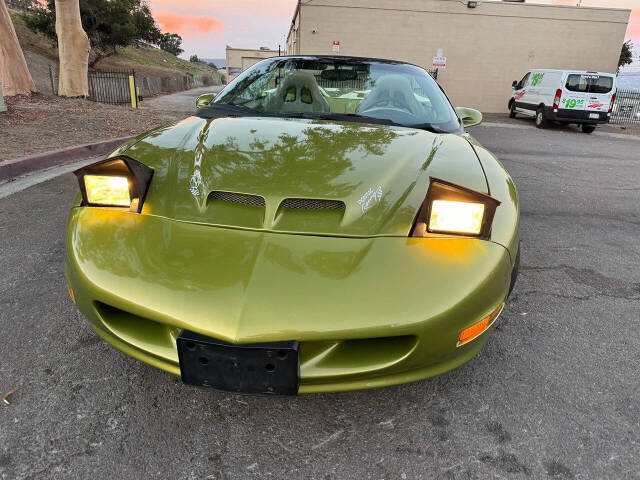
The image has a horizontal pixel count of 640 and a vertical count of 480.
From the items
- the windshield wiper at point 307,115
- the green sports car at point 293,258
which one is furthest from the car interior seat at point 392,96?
the green sports car at point 293,258

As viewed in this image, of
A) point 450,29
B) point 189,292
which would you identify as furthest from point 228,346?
point 450,29

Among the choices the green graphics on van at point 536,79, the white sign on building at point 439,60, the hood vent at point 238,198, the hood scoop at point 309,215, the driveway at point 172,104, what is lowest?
the driveway at point 172,104

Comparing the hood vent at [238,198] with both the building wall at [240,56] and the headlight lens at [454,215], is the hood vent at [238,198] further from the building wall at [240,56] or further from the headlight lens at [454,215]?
the building wall at [240,56]

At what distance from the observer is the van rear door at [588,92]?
1277 centimetres

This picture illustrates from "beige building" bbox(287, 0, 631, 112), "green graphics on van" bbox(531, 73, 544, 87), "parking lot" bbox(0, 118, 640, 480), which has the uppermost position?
"beige building" bbox(287, 0, 631, 112)

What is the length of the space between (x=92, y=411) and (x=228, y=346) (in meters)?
0.74

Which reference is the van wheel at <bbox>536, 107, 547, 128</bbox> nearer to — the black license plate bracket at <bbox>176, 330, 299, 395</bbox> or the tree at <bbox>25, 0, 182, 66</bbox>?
the black license plate bracket at <bbox>176, 330, 299, 395</bbox>

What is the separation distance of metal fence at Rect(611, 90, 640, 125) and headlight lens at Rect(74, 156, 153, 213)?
70.1ft

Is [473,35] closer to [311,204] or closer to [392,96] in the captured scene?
[392,96]

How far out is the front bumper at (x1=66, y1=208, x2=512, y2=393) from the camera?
4.14 feet

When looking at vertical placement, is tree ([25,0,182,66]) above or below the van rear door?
above

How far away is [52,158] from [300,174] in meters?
5.17

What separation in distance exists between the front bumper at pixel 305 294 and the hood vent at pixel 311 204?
0.17 m

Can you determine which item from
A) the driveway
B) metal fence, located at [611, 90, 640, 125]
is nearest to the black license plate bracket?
the driveway
